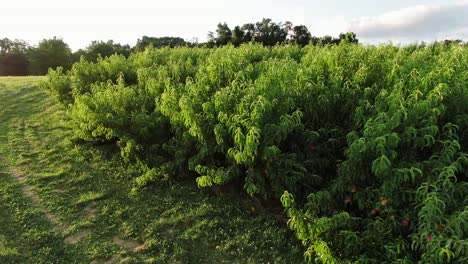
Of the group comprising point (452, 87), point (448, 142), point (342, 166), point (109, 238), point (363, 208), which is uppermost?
point (452, 87)

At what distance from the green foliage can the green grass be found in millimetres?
603

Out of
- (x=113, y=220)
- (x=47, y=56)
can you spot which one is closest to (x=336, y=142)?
(x=113, y=220)

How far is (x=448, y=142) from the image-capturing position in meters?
4.61

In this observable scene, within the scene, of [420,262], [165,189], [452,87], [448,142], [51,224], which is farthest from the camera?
[165,189]

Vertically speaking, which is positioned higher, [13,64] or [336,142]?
[13,64]

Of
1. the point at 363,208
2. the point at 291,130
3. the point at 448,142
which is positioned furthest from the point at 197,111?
the point at 448,142

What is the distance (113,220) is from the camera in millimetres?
6695

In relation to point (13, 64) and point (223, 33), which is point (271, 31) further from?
point (13, 64)

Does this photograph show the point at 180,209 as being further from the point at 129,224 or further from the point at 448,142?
the point at 448,142

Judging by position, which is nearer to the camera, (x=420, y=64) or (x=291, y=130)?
(x=291, y=130)

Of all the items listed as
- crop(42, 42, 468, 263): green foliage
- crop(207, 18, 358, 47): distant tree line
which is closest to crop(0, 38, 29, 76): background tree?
crop(207, 18, 358, 47): distant tree line

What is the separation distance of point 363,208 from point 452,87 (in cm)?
179

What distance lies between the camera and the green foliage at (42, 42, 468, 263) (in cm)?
443

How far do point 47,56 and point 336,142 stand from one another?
33.7 metres
